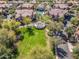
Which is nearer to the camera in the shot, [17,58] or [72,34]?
[17,58]

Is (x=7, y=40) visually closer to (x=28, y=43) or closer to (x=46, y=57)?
(x=28, y=43)

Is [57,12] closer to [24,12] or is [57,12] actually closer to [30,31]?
[24,12]

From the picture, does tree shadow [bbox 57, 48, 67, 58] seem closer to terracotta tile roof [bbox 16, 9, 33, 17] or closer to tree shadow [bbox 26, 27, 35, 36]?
tree shadow [bbox 26, 27, 35, 36]

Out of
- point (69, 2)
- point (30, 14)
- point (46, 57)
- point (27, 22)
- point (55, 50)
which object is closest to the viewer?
point (46, 57)

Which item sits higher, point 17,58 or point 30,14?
point 30,14

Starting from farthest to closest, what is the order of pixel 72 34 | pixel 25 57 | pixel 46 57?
pixel 72 34
pixel 25 57
pixel 46 57

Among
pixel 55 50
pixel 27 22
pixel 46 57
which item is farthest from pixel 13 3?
pixel 46 57

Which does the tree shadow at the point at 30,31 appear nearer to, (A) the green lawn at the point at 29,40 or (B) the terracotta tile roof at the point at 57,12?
(A) the green lawn at the point at 29,40

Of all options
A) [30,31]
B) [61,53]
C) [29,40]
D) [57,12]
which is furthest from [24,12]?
[61,53]
